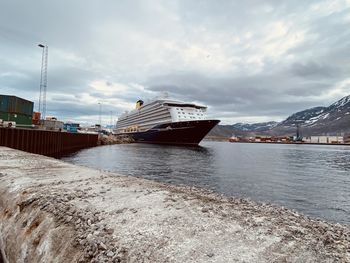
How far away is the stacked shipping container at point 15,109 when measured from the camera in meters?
43.1

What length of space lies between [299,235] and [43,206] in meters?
4.07

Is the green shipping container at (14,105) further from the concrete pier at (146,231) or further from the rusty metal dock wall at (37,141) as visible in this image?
the concrete pier at (146,231)

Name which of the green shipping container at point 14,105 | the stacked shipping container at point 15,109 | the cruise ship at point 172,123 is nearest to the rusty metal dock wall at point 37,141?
the stacked shipping container at point 15,109

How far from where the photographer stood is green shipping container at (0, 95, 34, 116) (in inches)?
1692

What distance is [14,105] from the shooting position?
45.1m

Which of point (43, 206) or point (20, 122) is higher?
point (20, 122)

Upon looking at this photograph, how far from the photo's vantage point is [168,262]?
9.25 ft

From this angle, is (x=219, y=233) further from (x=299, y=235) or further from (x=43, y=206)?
(x=43, y=206)

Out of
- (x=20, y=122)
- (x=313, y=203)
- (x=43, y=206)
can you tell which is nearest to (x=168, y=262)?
(x=43, y=206)

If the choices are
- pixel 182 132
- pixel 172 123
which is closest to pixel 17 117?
pixel 172 123

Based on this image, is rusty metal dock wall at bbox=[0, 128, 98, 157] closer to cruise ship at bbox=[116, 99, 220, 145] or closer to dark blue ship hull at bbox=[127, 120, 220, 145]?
dark blue ship hull at bbox=[127, 120, 220, 145]

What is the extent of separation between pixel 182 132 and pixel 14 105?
3434cm

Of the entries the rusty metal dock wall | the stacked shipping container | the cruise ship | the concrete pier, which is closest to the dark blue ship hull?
the cruise ship

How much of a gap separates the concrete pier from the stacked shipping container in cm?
4480
